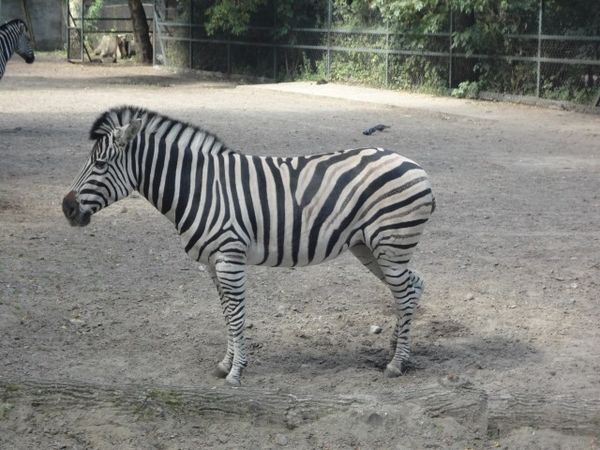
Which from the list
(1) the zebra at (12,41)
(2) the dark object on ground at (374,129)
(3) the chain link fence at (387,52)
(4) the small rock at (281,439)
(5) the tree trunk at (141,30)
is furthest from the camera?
(5) the tree trunk at (141,30)

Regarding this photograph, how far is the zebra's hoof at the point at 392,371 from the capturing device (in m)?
6.12

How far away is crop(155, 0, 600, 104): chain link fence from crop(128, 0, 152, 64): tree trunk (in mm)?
736

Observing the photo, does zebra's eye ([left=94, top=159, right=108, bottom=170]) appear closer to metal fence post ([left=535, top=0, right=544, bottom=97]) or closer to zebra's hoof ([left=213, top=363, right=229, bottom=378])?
zebra's hoof ([left=213, top=363, right=229, bottom=378])

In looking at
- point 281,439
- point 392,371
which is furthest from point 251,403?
point 392,371

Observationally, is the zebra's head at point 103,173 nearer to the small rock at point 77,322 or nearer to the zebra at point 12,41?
the small rock at point 77,322

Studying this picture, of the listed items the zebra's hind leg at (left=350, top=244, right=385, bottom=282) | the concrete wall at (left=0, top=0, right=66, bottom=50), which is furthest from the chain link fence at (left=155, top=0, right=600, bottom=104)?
the zebra's hind leg at (left=350, top=244, right=385, bottom=282)

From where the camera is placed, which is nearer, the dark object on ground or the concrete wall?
the dark object on ground

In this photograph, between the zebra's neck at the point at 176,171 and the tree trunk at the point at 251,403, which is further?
the zebra's neck at the point at 176,171

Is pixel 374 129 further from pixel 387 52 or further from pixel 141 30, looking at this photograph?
pixel 141 30

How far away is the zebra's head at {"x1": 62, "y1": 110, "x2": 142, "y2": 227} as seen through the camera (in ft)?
19.8

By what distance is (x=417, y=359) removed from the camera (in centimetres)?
645

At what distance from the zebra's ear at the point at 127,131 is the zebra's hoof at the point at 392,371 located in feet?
6.80

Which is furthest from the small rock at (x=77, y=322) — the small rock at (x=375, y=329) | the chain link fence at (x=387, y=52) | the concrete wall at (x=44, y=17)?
the concrete wall at (x=44, y=17)

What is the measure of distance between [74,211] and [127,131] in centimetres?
58
